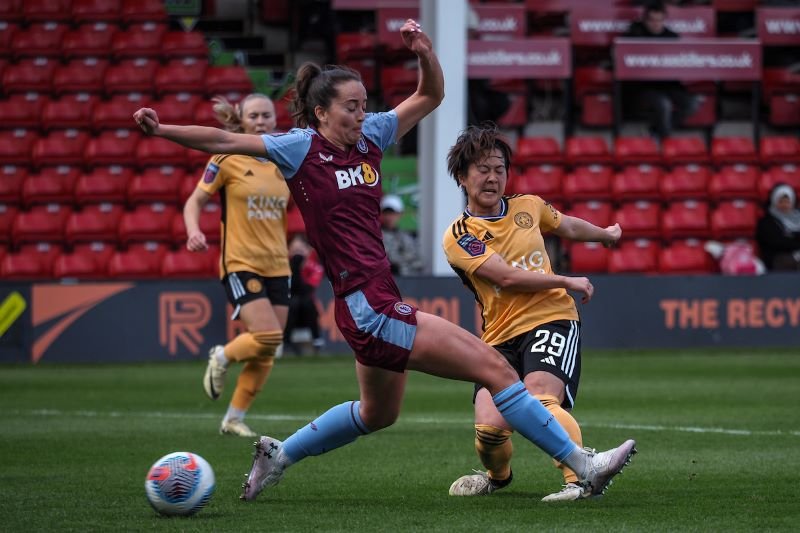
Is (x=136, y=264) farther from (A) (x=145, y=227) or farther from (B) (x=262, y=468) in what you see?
(B) (x=262, y=468)

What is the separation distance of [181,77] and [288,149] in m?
15.2

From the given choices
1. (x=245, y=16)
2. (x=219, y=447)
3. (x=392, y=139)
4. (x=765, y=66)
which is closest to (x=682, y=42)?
(x=765, y=66)

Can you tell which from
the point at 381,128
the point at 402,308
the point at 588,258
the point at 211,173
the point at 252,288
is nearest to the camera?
the point at 402,308

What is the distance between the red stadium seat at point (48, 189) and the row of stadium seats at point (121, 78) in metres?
1.74

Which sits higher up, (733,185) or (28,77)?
(28,77)

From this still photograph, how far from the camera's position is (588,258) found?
19.2 meters

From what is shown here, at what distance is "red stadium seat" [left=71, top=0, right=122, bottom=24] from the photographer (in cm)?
2148

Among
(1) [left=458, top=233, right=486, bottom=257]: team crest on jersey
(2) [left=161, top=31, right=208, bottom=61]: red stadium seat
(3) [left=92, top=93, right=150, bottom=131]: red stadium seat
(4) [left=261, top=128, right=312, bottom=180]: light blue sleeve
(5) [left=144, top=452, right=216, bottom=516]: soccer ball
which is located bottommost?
(5) [left=144, top=452, right=216, bottom=516]: soccer ball

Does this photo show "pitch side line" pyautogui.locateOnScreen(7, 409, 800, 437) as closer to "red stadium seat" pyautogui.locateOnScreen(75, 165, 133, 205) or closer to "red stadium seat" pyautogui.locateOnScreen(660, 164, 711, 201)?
"red stadium seat" pyautogui.locateOnScreen(75, 165, 133, 205)

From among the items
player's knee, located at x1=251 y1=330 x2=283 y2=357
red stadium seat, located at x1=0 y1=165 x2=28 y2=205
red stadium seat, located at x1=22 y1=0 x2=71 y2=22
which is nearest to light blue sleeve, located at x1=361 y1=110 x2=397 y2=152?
player's knee, located at x1=251 y1=330 x2=283 y2=357

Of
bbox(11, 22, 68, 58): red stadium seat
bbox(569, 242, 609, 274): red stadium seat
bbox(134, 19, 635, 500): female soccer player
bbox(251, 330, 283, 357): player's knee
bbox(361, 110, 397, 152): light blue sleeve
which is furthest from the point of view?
bbox(11, 22, 68, 58): red stadium seat

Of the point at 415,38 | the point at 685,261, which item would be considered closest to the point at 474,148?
the point at 415,38

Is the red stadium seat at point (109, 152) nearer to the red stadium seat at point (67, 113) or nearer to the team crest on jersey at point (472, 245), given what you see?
the red stadium seat at point (67, 113)

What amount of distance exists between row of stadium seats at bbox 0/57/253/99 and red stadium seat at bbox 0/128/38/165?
2.70 feet
